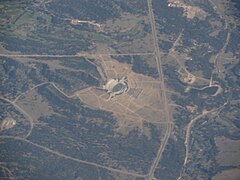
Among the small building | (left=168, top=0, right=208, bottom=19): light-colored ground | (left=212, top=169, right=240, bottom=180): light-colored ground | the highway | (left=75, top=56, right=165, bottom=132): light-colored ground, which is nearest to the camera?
(left=212, top=169, right=240, bottom=180): light-colored ground

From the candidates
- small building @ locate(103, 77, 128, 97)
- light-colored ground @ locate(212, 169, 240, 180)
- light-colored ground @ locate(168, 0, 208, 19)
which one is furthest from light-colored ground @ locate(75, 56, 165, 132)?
light-colored ground @ locate(168, 0, 208, 19)

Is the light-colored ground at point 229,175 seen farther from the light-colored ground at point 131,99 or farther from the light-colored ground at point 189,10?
the light-colored ground at point 189,10

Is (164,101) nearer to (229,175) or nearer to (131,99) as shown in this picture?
(131,99)

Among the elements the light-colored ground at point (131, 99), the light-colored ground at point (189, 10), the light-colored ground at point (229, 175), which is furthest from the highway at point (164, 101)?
the light-colored ground at point (229, 175)

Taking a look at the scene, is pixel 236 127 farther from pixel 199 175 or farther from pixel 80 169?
pixel 80 169

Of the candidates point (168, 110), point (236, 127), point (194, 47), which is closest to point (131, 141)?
point (168, 110)

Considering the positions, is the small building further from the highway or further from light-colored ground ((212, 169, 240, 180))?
light-colored ground ((212, 169, 240, 180))

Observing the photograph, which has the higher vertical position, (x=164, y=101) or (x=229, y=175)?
(x=164, y=101)

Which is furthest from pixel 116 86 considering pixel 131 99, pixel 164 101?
pixel 164 101
